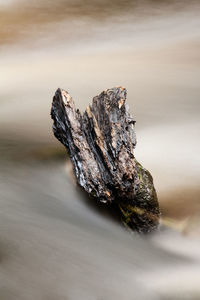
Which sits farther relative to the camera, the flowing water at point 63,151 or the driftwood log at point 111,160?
the driftwood log at point 111,160

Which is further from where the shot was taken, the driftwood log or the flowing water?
the driftwood log

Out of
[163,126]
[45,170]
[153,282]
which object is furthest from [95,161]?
[163,126]

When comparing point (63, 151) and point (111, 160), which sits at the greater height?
point (63, 151)

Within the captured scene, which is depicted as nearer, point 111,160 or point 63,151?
point 111,160

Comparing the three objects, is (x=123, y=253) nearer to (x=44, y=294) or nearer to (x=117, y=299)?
(x=117, y=299)
